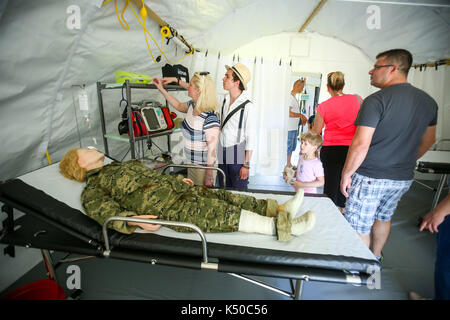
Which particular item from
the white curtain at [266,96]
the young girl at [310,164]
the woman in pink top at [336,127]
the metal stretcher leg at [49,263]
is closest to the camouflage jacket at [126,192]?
the metal stretcher leg at [49,263]

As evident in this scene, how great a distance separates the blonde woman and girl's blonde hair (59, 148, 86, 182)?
96 centimetres

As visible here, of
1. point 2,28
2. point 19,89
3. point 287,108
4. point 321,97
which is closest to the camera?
point 2,28

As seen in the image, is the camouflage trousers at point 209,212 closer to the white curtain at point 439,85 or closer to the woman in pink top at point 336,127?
the woman in pink top at point 336,127

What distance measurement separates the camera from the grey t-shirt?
4.75 feet

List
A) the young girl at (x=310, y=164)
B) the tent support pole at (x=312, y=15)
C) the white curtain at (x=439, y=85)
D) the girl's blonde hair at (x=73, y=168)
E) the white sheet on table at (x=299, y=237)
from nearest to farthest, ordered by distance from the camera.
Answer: the white sheet on table at (x=299, y=237) → the girl's blonde hair at (x=73, y=168) → the young girl at (x=310, y=164) → the tent support pole at (x=312, y=15) → the white curtain at (x=439, y=85)

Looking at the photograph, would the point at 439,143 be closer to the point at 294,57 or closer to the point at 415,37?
the point at 415,37

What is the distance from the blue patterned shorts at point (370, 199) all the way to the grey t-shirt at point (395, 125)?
6 centimetres

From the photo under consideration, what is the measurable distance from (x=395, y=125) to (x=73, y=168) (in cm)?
232

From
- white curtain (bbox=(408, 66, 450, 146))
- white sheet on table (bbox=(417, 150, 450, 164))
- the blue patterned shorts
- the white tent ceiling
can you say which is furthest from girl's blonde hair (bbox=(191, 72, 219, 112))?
white curtain (bbox=(408, 66, 450, 146))

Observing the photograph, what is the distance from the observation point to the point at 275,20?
353 cm

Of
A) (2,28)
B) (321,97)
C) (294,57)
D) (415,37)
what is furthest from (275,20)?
(2,28)

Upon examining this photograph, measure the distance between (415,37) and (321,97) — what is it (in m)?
1.56

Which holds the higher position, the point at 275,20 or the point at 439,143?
the point at 275,20

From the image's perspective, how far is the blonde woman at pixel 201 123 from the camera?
2014 millimetres
